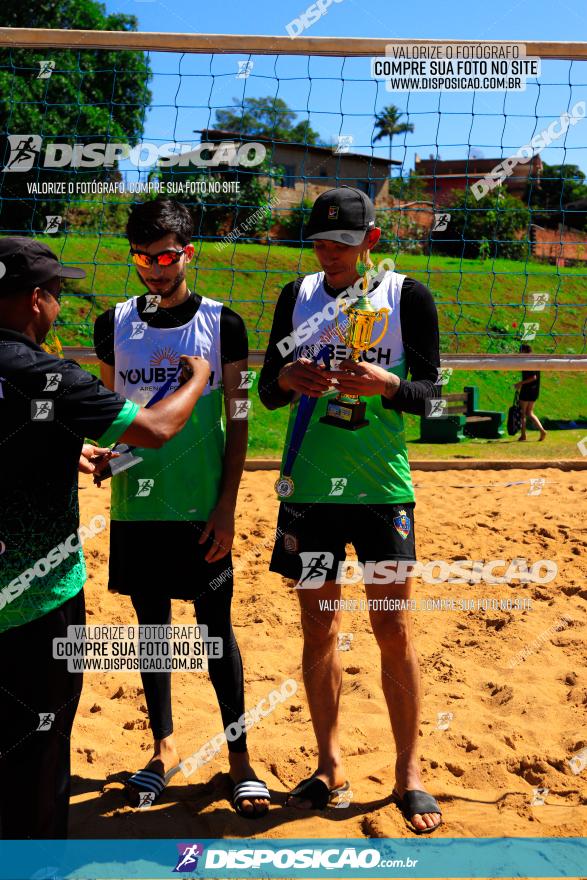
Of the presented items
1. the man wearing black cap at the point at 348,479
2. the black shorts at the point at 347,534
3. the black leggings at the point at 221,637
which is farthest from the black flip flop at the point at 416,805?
the black shorts at the point at 347,534

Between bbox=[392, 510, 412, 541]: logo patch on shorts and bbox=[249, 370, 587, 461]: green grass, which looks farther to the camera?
bbox=[249, 370, 587, 461]: green grass

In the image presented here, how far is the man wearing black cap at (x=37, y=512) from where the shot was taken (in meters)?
2.00

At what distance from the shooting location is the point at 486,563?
17.0ft

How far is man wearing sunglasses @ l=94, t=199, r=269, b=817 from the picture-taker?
284 cm

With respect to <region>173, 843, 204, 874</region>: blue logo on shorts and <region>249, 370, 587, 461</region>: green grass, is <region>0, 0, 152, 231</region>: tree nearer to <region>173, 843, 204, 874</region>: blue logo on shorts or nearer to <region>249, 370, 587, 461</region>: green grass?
<region>249, 370, 587, 461</region>: green grass

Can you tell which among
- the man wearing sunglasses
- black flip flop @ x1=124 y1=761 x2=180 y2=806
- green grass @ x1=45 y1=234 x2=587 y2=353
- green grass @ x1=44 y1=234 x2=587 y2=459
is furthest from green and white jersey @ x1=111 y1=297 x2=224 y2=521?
green grass @ x1=45 y1=234 x2=587 y2=353

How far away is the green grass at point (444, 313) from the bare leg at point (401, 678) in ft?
21.7

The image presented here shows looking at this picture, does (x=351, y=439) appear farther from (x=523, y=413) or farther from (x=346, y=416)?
(x=523, y=413)

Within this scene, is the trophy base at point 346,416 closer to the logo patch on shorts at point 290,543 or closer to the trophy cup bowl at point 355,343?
the trophy cup bowl at point 355,343

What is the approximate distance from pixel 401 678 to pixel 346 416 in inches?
35.8

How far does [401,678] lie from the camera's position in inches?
109

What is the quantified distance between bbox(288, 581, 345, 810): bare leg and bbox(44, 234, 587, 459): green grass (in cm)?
651

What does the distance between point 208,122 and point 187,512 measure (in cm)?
409

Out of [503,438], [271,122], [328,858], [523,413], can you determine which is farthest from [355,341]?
[271,122]
